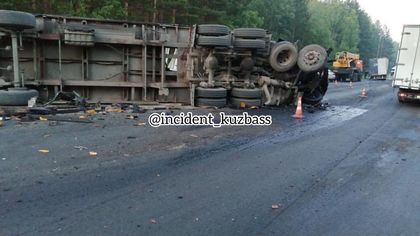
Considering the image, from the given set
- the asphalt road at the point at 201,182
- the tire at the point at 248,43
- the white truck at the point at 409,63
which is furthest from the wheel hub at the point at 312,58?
the white truck at the point at 409,63

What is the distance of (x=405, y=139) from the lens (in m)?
7.84

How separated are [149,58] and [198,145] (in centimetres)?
525

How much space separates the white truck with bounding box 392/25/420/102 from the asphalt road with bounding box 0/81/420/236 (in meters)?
7.47

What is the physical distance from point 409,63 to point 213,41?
27.6 feet

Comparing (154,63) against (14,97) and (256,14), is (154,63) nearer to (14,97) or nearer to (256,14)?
(14,97)

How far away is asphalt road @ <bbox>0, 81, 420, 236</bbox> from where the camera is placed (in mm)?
3350

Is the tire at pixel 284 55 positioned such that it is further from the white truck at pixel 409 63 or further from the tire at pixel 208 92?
the white truck at pixel 409 63

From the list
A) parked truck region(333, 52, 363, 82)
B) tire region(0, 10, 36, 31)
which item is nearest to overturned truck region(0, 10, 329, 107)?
tire region(0, 10, 36, 31)

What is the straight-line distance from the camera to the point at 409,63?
14.0 meters

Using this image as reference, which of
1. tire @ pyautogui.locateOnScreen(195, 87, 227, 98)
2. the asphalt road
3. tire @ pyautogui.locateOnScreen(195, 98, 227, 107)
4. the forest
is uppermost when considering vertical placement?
the forest

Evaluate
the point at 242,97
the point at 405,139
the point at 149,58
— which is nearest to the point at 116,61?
the point at 149,58

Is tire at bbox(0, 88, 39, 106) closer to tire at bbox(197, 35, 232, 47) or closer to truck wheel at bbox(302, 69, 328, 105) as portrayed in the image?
tire at bbox(197, 35, 232, 47)

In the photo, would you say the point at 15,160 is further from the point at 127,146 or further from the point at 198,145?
the point at 198,145

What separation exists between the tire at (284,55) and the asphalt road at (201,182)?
391cm
